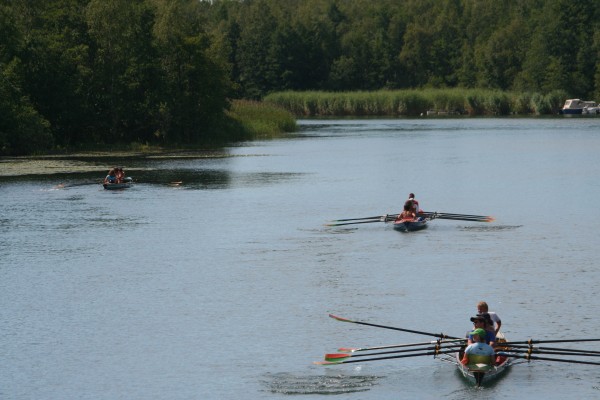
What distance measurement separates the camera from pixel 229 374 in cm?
2538

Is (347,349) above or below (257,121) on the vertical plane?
below

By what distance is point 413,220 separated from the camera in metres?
45.2

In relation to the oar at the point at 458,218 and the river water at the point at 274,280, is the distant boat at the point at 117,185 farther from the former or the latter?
the oar at the point at 458,218

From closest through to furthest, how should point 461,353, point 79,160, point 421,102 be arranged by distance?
1. point 461,353
2. point 79,160
3. point 421,102

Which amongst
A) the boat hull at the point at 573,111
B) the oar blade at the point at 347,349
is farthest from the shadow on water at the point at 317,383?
the boat hull at the point at 573,111

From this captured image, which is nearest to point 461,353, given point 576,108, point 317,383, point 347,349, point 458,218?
point 347,349

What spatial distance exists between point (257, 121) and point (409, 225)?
6966 centimetres

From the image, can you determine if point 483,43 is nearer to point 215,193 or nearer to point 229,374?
point 215,193

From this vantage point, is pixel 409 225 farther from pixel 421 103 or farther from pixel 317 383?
pixel 421 103

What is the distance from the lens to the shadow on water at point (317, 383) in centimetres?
2386

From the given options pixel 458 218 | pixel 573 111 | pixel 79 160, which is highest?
pixel 79 160

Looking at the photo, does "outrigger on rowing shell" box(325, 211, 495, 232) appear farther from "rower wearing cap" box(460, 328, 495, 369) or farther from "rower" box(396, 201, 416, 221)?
"rower wearing cap" box(460, 328, 495, 369)

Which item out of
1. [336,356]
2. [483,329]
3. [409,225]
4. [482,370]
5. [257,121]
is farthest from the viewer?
[257,121]

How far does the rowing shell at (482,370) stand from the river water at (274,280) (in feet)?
0.95
